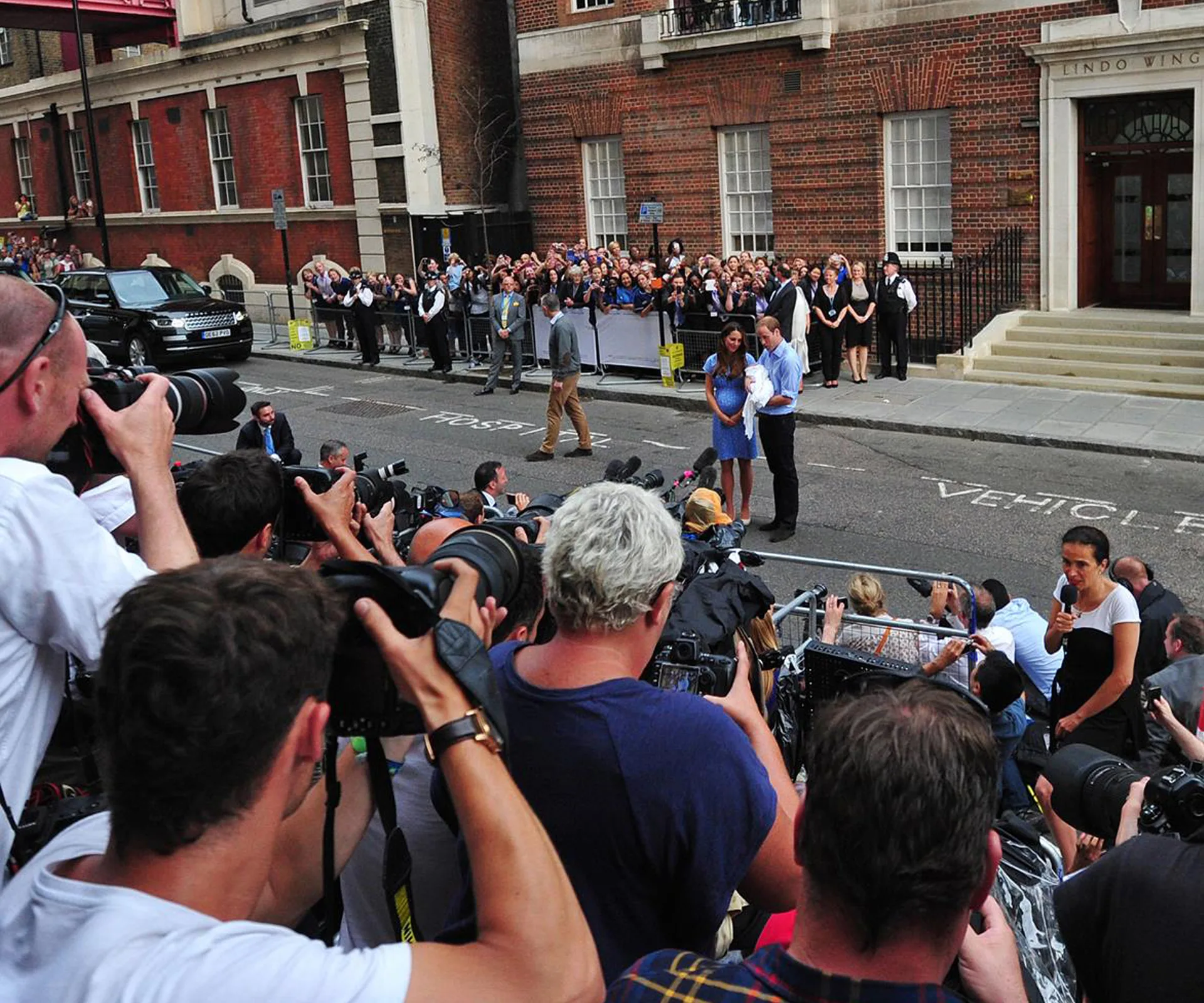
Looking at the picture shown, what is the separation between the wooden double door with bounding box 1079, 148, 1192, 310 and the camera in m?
18.3

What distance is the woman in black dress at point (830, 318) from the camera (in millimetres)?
18109

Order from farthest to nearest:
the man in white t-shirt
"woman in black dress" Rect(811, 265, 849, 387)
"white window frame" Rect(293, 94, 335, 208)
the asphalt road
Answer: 1. "white window frame" Rect(293, 94, 335, 208)
2. "woman in black dress" Rect(811, 265, 849, 387)
3. the asphalt road
4. the man in white t-shirt

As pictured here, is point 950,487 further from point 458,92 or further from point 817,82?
point 458,92

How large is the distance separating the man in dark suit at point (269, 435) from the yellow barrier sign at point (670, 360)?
774 centimetres

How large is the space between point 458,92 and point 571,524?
82.7 feet

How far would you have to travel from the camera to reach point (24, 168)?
121 feet

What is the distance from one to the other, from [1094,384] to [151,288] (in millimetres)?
16980

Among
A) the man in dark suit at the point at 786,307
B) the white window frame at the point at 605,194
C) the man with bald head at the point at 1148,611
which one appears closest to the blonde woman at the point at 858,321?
the man in dark suit at the point at 786,307

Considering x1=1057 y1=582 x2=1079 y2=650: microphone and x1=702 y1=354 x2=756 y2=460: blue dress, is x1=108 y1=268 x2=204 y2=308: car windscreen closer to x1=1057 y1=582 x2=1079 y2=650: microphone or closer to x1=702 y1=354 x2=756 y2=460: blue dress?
x1=702 y1=354 x2=756 y2=460: blue dress

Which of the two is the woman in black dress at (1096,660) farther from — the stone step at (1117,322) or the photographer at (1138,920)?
the stone step at (1117,322)

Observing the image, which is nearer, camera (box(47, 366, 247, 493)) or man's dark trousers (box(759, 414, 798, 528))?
camera (box(47, 366, 247, 493))

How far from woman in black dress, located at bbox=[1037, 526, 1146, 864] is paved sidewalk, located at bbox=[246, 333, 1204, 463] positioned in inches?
336

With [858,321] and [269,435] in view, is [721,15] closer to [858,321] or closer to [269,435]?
[858,321]

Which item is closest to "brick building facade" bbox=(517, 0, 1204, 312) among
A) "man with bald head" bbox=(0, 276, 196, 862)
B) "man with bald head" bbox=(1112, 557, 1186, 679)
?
"man with bald head" bbox=(1112, 557, 1186, 679)
